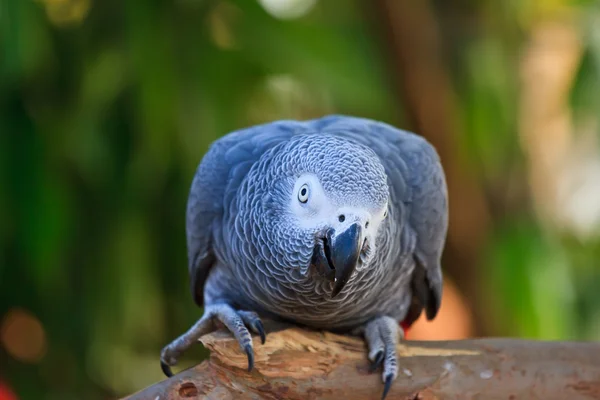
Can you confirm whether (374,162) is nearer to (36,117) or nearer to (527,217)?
(36,117)

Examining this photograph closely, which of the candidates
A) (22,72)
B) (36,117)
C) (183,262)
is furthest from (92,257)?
(22,72)

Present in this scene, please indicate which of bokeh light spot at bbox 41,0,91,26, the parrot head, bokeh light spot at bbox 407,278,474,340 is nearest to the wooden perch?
the parrot head

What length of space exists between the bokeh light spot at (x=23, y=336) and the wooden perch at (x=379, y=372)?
200 cm

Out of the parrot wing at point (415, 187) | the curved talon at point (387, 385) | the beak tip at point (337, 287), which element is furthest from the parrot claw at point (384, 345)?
the beak tip at point (337, 287)

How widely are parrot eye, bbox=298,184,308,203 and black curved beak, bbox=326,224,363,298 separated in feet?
0.27

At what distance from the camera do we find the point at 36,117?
8.29 feet

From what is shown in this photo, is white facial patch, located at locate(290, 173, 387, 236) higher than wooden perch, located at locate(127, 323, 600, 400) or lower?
higher

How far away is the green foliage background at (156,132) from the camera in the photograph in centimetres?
244

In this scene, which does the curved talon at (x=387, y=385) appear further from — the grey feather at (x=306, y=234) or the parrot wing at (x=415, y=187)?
the parrot wing at (x=415, y=187)

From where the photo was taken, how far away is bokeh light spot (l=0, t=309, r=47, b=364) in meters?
2.94

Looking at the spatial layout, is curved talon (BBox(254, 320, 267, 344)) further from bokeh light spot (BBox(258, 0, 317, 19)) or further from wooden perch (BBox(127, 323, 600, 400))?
bokeh light spot (BBox(258, 0, 317, 19))

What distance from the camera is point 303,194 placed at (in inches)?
42.8

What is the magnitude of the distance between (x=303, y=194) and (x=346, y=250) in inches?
5.2

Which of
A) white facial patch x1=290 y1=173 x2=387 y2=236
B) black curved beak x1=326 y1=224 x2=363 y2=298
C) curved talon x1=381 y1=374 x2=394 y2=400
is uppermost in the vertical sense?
white facial patch x1=290 y1=173 x2=387 y2=236
